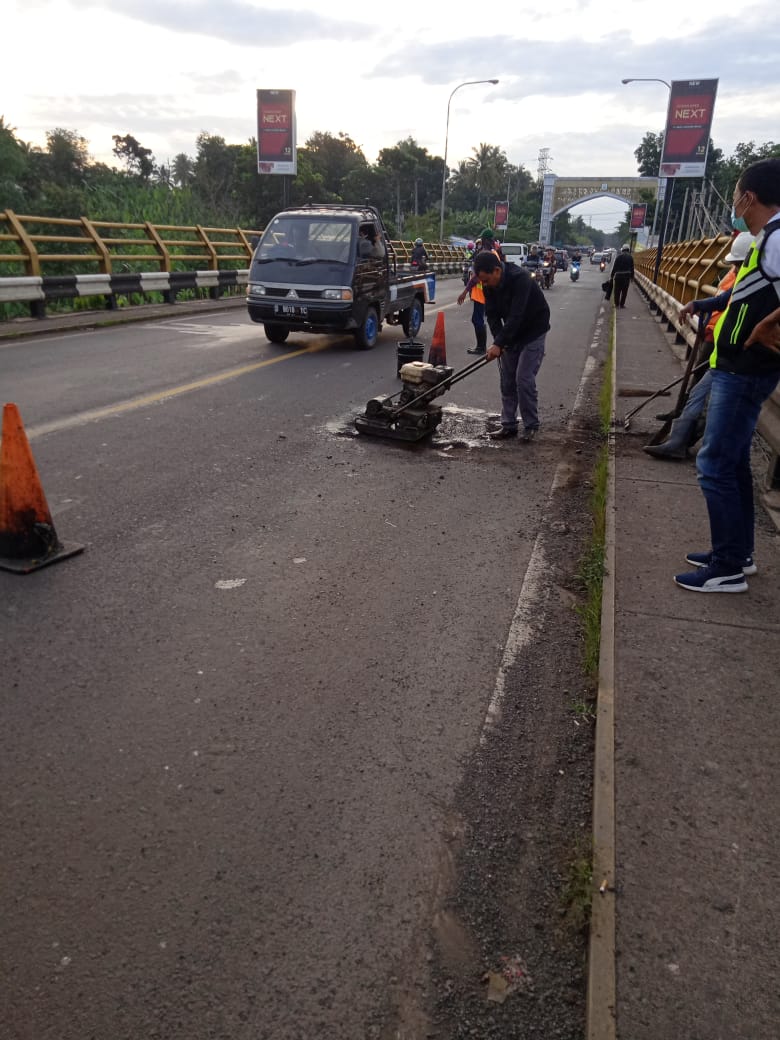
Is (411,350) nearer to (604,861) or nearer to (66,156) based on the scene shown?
(604,861)

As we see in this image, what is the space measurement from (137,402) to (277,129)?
30.5 meters

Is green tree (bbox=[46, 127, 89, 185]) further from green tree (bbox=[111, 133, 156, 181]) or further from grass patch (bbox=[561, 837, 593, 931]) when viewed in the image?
grass patch (bbox=[561, 837, 593, 931])

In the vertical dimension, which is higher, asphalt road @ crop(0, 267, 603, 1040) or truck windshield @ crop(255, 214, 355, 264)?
truck windshield @ crop(255, 214, 355, 264)

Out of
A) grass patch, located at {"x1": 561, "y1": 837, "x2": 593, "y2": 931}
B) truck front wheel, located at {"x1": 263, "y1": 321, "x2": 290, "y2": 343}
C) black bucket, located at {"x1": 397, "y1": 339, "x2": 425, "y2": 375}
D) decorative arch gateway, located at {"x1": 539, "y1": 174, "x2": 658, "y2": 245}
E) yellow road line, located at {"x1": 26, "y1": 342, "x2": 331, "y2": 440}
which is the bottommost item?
grass patch, located at {"x1": 561, "y1": 837, "x2": 593, "y2": 931}

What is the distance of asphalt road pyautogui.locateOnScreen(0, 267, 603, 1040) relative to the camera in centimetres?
192

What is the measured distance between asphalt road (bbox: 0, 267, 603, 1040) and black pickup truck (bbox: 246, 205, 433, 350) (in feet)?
16.6

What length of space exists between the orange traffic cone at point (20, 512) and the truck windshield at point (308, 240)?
8114mm

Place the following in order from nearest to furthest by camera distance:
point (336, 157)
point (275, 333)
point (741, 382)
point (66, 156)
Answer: point (741, 382), point (275, 333), point (66, 156), point (336, 157)

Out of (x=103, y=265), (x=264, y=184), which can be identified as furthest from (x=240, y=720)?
(x=264, y=184)

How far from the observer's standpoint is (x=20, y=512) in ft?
13.1

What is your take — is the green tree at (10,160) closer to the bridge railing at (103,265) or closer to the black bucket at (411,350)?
the bridge railing at (103,265)

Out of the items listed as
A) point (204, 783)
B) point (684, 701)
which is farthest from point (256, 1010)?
point (684, 701)

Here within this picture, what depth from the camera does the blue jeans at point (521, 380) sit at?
698cm

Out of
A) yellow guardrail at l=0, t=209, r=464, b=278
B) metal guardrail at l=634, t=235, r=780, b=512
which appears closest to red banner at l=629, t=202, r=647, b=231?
metal guardrail at l=634, t=235, r=780, b=512
